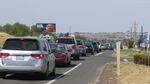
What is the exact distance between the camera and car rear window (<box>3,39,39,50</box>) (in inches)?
861

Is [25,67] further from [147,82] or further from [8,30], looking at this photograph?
[8,30]

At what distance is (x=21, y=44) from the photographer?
2195 cm

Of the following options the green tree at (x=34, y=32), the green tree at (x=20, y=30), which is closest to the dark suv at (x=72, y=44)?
the green tree at (x=20, y=30)

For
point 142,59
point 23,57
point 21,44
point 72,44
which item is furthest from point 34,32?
point 23,57

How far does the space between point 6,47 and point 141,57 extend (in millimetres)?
18508

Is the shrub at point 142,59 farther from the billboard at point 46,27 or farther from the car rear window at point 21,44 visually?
the billboard at point 46,27

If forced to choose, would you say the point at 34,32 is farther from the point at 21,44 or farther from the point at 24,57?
the point at 24,57

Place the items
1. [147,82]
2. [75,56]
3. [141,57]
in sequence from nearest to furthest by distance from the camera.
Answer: [147,82]
[141,57]
[75,56]

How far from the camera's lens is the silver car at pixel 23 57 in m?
21.4

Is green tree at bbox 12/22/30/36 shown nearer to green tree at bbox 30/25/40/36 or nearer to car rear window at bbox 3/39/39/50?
green tree at bbox 30/25/40/36

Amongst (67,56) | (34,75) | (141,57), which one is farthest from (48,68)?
(141,57)

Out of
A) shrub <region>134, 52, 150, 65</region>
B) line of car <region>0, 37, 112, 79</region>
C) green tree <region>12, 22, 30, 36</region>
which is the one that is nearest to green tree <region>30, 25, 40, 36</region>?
green tree <region>12, 22, 30, 36</region>

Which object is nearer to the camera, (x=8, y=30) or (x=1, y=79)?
(x=1, y=79)

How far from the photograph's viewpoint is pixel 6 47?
72.3ft
